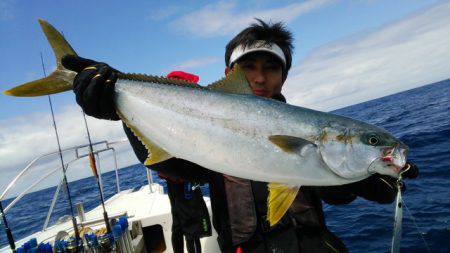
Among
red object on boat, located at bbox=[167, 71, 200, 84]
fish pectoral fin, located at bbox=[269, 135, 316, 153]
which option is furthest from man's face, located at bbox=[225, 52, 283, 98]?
fish pectoral fin, located at bbox=[269, 135, 316, 153]

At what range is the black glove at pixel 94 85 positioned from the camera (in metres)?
3.02

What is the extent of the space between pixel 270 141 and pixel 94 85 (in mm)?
1787

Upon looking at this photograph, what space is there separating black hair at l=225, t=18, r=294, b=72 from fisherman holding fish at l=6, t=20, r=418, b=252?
2.0 inches

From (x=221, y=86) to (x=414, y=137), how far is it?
18.8m

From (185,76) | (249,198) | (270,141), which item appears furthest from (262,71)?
(270,141)

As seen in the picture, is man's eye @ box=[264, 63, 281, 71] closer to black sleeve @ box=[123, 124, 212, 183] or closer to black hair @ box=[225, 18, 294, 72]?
Answer: black hair @ box=[225, 18, 294, 72]

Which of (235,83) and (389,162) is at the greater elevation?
(235,83)

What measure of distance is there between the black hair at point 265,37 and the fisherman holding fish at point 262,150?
5 centimetres

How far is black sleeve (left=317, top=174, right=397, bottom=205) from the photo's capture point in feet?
11.0

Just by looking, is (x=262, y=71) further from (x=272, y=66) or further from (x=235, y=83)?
(x=235, y=83)

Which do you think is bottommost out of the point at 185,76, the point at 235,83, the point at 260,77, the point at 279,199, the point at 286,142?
the point at 279,199

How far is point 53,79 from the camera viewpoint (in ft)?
10.4

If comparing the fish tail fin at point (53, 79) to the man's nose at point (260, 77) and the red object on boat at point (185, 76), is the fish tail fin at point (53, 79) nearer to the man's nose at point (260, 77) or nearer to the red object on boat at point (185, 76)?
the red object on boat at point (185, 76)

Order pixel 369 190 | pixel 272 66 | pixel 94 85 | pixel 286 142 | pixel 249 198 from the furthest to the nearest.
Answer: pixel 272 66
pixel 249 198
pixel 369 190
pixel 94 85
pixel 286 142
